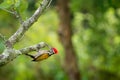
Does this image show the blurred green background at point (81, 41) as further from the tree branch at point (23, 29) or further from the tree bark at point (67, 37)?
the tree branch at point (23, 29)

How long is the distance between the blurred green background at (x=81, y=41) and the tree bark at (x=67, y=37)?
Result: 9 centimetres

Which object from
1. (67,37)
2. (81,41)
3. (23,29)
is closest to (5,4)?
(23,29)

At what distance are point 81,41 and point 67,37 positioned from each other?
90cm

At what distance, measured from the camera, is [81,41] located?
242 inches

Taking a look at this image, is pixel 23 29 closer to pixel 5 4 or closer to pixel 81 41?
pixel 5 4

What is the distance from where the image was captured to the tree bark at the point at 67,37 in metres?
5.21

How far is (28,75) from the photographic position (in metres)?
7.54

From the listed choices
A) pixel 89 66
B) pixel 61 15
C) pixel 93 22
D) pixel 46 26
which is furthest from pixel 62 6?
pixel 46 26

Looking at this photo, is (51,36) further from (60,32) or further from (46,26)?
(60,32)

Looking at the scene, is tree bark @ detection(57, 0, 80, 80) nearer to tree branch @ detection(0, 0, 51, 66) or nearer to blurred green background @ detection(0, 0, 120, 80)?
Answer: blurred green background @ detection(0, 0, 120, 80)

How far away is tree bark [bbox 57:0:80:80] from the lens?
521cm

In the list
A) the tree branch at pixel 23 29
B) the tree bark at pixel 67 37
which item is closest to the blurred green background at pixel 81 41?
the tree bark at pixel 67 37

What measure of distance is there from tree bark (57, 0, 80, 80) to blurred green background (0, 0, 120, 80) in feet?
0.30

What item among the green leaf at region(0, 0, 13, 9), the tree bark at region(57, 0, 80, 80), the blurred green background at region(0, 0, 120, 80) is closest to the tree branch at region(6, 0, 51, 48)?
the green leaf at region(0, 0, 13, 9)
